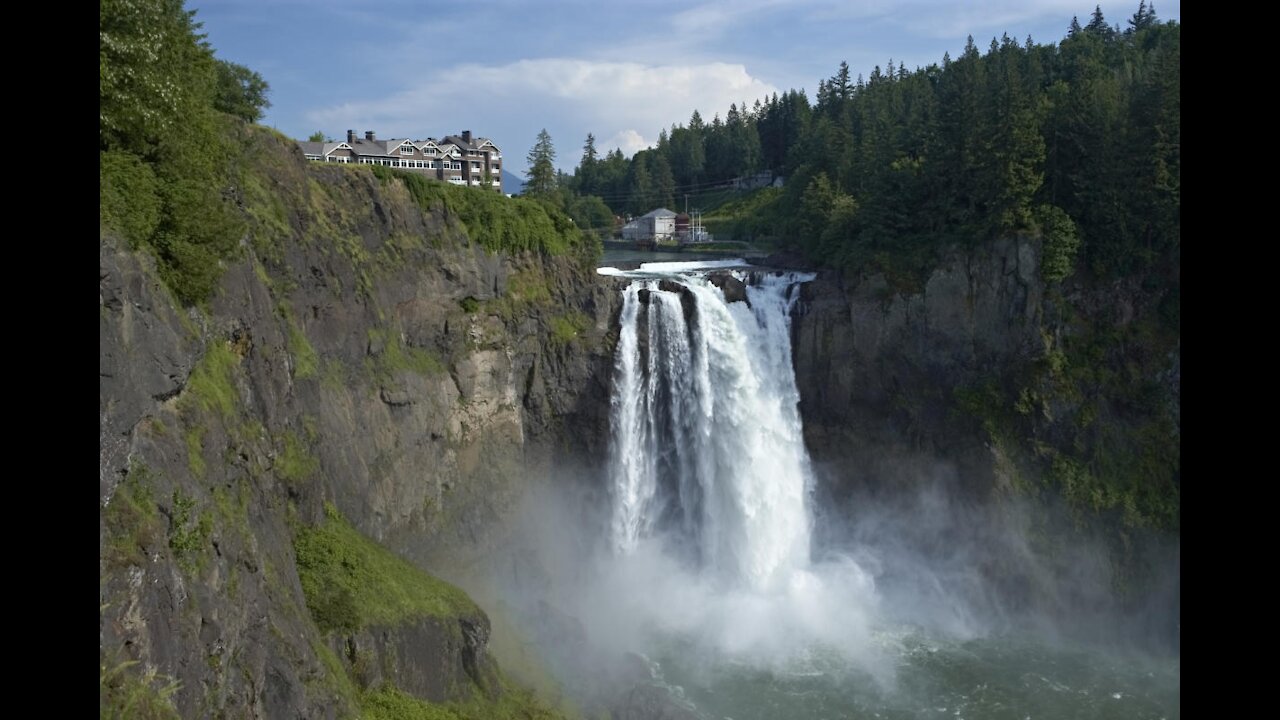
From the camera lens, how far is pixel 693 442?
4069 cm

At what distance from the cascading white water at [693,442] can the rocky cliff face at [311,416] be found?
1.51 meters

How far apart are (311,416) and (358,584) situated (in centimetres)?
547

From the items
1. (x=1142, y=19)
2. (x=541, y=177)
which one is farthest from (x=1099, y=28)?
(x=541, y=177)

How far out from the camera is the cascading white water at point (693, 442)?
132 feet

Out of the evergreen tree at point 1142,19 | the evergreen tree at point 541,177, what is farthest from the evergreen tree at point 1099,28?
the evergreen tree at point 541,177

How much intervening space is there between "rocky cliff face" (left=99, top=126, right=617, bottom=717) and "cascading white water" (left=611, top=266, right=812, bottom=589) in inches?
59.6

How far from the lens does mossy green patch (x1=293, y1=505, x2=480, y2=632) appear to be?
23.2 metres

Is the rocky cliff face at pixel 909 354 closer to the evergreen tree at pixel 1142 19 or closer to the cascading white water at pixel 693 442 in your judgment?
the cascading white water at pixel 693 442

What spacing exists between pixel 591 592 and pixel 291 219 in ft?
64.2

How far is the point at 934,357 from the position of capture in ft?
137

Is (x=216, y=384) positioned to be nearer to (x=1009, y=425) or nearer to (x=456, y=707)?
(x=456, y=707)

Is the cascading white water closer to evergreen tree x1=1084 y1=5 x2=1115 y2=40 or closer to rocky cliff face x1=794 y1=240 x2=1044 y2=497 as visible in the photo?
rocky cliff face x1=794 y1=240 x2=1044 y2=497

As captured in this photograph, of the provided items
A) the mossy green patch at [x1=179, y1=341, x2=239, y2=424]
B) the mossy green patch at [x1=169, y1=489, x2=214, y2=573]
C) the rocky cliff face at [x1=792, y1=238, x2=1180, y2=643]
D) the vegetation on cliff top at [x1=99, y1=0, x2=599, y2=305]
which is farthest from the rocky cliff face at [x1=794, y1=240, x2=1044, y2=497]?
the mossy green patch at [x1=169, y1=489, x2=214, y2=573]
